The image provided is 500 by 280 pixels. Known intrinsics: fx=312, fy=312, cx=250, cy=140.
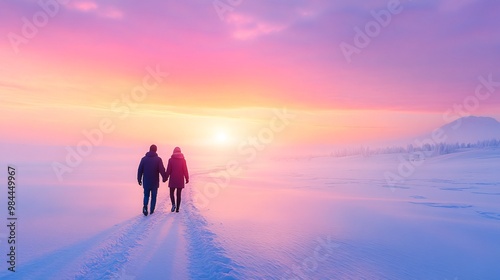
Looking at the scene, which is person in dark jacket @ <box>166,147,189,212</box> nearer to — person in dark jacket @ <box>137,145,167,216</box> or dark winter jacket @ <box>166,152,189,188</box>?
dark winter jacket @ <box>166,152,189,188</box>

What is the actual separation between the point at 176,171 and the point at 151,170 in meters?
0.87

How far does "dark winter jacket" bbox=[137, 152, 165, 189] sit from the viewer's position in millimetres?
10602

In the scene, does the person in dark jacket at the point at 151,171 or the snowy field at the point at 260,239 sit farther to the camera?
the person in dark jacket at the point at 151,171

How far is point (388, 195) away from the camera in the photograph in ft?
Result: 47.6

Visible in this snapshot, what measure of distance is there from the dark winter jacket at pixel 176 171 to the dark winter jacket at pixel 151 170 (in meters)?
0.40

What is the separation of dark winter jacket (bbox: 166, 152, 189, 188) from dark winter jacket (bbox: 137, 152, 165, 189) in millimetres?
396

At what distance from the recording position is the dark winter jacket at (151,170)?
34.8 feet

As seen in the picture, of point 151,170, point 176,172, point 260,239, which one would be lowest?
point 260,239

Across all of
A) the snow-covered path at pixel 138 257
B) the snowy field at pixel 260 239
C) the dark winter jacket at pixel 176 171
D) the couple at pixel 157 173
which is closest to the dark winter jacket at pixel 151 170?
the couple at pixel 157 173

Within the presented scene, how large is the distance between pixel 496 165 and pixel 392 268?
1088 inches

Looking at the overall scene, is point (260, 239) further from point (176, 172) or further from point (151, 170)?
point (151, 170)

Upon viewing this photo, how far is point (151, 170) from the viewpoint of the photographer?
10742mm

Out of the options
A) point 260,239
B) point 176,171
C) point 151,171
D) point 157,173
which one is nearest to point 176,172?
point 176,171

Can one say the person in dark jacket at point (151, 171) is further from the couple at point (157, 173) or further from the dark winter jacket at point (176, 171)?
the dark winter jacket at point (176, 171)
